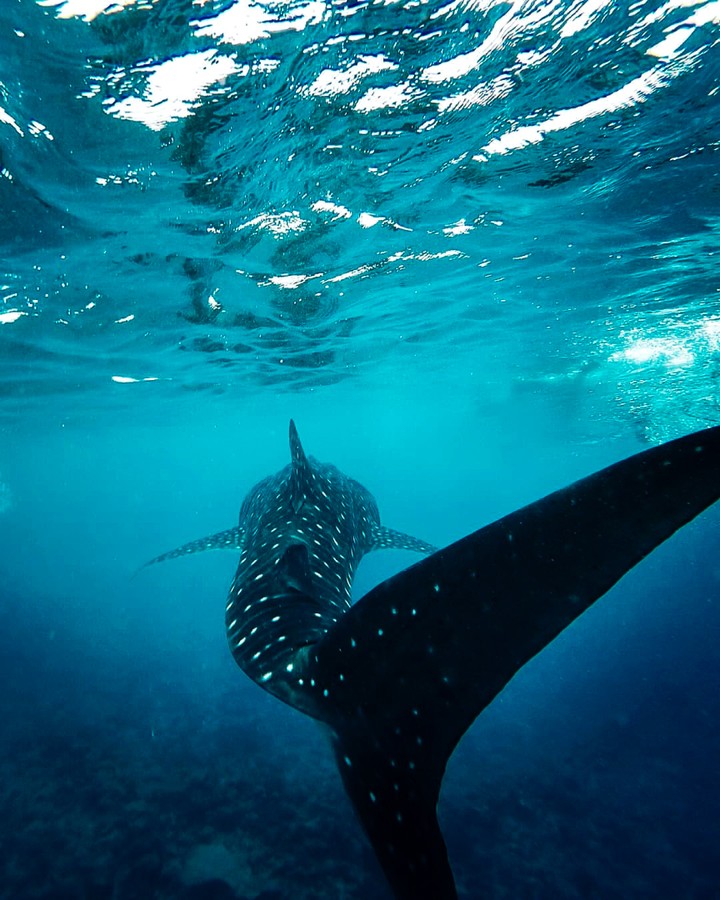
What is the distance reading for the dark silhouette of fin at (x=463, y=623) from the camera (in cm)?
164

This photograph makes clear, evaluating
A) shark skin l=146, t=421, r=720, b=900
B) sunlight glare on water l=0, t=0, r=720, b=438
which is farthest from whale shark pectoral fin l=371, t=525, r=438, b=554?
sunlight glare on water l=0, t=0, r=720, b=438

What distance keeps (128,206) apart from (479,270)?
33.5ft

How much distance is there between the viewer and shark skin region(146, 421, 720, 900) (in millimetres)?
1645

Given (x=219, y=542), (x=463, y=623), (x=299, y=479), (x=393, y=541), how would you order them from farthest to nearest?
(x=219, y=542) → (x=393, y=541) → (x=299, y=479) → (x=463, y=623)

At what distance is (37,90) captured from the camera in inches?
257

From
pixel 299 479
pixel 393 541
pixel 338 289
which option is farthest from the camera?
pixel 338 289

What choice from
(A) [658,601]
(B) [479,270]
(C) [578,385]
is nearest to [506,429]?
(C) [578,385]

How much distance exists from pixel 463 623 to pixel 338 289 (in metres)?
15.1

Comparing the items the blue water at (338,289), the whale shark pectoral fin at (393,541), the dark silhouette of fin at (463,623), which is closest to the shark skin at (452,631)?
the dark silhouette of fin at (463,623)

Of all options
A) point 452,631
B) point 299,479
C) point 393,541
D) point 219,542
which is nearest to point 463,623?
point 452,631

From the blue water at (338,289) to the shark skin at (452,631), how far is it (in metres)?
3.53

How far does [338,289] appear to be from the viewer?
1565 centimetres

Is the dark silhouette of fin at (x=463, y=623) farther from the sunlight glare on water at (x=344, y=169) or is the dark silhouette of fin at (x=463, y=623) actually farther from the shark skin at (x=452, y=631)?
the sunlight glare on water at (x=344, y=169)

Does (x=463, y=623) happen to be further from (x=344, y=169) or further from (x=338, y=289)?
(x=338, y=289)
